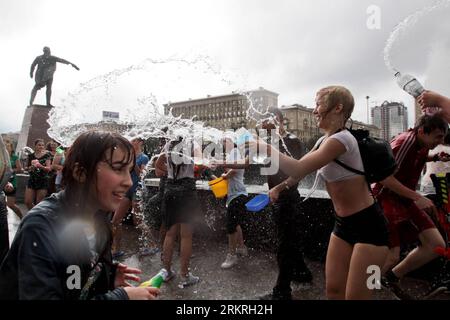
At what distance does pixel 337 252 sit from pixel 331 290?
0.93ft

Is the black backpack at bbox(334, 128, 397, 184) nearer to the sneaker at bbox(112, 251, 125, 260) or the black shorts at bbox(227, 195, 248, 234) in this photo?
the black shorts at bbox(227, 195, 248, 234)

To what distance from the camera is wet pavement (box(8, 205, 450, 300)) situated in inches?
155

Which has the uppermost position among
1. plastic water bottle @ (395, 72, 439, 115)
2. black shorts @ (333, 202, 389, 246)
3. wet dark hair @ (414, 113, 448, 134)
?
plastic water bottle @ (395, 72, 439, 115)

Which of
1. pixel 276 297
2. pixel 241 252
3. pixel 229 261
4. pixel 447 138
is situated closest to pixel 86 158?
pixel 276 297

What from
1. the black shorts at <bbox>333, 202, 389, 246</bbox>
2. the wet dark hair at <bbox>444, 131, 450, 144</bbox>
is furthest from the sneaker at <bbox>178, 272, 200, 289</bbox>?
the wet dark hair at <bbox>444, 131, 450, 144</bbox>

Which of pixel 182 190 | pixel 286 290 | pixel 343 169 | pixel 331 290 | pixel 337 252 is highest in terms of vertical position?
pixel 343 169

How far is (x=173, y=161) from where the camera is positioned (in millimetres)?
4500

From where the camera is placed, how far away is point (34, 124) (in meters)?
14.6

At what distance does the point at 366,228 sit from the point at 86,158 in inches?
73.1

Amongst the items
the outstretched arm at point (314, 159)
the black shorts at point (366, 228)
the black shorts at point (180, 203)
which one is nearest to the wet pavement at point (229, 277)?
the black shorts at point (180, 203)

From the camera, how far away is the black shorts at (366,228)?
2.41m

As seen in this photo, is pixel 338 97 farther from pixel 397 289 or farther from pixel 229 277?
pixel 229 277
